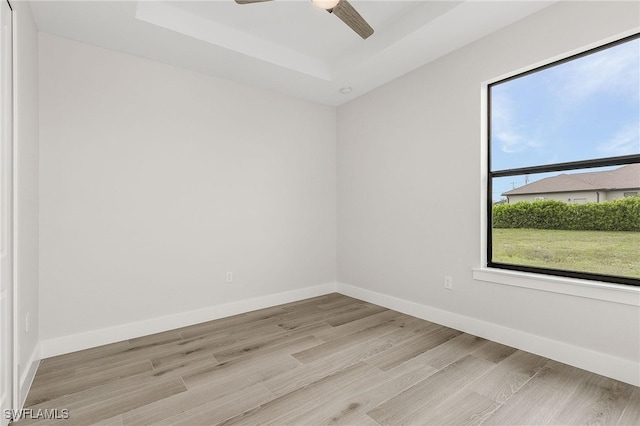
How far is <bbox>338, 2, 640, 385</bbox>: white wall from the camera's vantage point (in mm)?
2168

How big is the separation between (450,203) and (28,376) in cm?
348

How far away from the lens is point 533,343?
7.99 ft

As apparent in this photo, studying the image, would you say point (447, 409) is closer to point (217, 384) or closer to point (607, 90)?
point (217, 384)

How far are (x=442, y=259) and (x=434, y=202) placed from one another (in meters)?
0.56

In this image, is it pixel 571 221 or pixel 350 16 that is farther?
pixel 571 221

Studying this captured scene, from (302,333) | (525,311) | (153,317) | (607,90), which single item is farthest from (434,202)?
(153,317)

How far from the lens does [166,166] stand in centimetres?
309

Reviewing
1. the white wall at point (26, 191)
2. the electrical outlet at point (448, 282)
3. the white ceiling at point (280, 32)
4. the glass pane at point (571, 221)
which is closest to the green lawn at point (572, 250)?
the glass pane at point (571, 221)

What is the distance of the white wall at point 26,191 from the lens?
183cm

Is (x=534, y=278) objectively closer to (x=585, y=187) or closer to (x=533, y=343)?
(x=533, y=343)

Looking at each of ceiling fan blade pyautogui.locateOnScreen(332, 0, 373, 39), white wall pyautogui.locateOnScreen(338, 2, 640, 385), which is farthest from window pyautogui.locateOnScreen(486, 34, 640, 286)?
ceiling fan blade pyautogui.locateOnScreen(332, 0, 373, 39)

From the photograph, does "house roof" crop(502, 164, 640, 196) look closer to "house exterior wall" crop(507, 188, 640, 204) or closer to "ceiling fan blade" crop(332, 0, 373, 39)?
"house exterior wall" crop(507, 188, 640, 204)

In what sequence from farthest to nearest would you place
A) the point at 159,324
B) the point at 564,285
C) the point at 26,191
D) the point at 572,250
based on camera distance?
the point at 159,324 < the point at 572,250 < the point at 564,285 < the point at 26,191

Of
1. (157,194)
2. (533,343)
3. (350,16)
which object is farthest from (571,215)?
(157,194)
